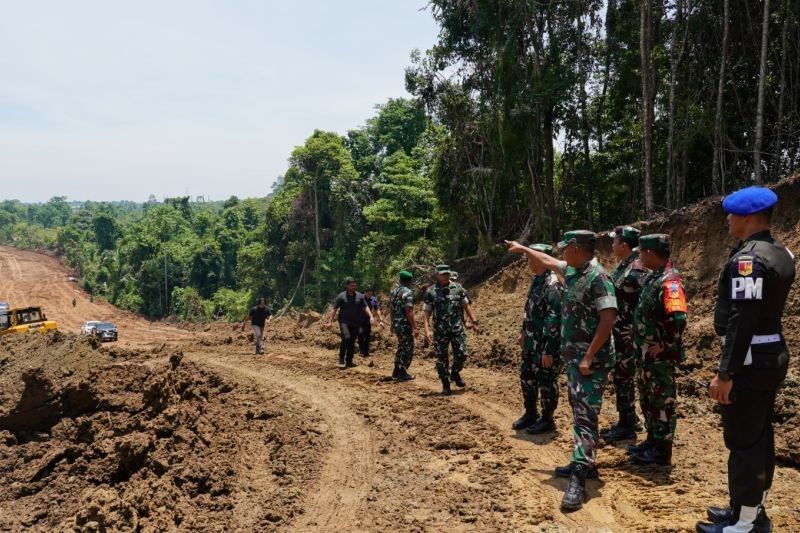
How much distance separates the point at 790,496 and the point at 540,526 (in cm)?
186

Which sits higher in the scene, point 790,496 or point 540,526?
point 790,496

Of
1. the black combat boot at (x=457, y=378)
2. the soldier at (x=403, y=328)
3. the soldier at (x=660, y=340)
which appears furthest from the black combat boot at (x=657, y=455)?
the soldier at (x=403, y=328)

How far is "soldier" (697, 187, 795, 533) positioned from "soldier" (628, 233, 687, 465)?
1.22 meters

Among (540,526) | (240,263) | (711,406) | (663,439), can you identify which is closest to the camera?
(540,526)

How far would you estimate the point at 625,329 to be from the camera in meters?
5.64

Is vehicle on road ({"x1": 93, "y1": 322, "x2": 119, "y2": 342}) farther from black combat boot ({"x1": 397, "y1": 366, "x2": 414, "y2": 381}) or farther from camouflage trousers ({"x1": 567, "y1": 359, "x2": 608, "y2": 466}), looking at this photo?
camouflage trousers ({"x1": 567, "y1": 359, "x2": 608, "y2": 466})

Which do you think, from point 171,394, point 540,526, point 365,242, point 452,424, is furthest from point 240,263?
point 540,526

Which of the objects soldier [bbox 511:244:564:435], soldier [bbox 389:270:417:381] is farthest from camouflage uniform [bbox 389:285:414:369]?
soldier [bbox 511:244:564:435]

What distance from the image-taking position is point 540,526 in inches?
163

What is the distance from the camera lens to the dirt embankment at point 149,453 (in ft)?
17.0

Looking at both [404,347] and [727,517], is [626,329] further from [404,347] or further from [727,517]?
[404,347]

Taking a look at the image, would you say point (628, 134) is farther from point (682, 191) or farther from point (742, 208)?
point (742, 208)

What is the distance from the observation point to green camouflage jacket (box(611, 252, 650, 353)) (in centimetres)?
546

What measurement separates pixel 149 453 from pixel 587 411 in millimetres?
4898
